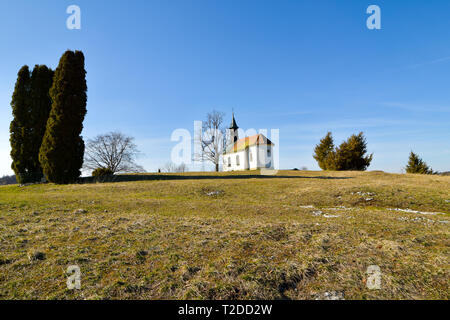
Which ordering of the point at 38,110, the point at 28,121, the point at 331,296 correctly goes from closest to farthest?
the point at 331,296 → the point at 28,121 → the point at 38,110

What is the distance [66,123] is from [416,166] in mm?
43621

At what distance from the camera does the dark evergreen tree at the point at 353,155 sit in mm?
34375

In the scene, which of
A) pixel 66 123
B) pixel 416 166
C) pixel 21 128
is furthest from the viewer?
pixel 416 166

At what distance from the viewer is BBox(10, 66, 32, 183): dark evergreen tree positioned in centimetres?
2114

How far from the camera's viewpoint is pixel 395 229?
6.14 meters

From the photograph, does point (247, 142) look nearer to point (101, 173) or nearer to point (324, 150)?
point (324, 150)

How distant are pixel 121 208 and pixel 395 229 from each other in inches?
373

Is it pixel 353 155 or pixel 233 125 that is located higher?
pixel 233 125

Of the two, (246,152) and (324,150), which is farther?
(246,152)

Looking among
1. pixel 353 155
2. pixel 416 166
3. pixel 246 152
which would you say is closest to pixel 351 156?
pixel 353 155

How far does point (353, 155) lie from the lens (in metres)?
34.5

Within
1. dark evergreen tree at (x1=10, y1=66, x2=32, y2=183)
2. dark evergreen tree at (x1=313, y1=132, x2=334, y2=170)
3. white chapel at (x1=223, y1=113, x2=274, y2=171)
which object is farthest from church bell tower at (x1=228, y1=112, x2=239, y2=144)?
dark evergreen tree at (x1=10, y1=66, x2=32, y2=183)
